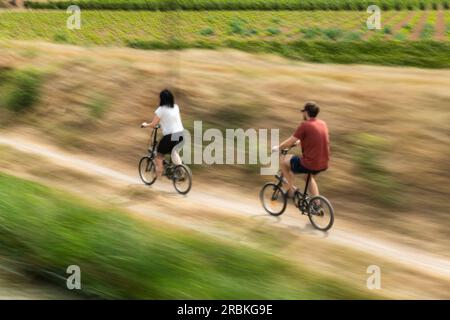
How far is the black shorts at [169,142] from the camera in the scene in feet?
37.5

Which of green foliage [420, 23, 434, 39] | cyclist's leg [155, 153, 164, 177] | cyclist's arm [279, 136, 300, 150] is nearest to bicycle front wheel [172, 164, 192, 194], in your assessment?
cyclist's leg [155, 153, 164, 177]

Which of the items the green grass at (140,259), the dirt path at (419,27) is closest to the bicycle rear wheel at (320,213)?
the green grass at (140,259)

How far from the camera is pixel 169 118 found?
1125cm

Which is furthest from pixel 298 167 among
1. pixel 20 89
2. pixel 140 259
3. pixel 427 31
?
pixel 427 31

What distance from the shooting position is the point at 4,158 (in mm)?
14250

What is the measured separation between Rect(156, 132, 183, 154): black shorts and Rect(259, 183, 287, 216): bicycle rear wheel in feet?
6.18

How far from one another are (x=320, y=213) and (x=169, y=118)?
3.23 m

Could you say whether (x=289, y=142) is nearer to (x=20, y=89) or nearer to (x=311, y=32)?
(x=20, y=89)

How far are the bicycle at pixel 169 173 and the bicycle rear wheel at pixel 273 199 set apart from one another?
5.34ft

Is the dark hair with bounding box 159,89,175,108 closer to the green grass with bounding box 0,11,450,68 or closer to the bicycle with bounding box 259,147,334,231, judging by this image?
the bicycle with bounding box 259,147,334,231

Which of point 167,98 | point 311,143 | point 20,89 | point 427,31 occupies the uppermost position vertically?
point 427,31

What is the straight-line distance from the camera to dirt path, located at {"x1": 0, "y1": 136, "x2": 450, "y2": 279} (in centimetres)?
922

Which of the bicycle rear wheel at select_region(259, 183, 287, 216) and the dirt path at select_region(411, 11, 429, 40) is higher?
the dirt path at select_region(411, 11, 429, 40)

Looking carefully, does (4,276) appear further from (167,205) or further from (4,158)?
(4,158)
